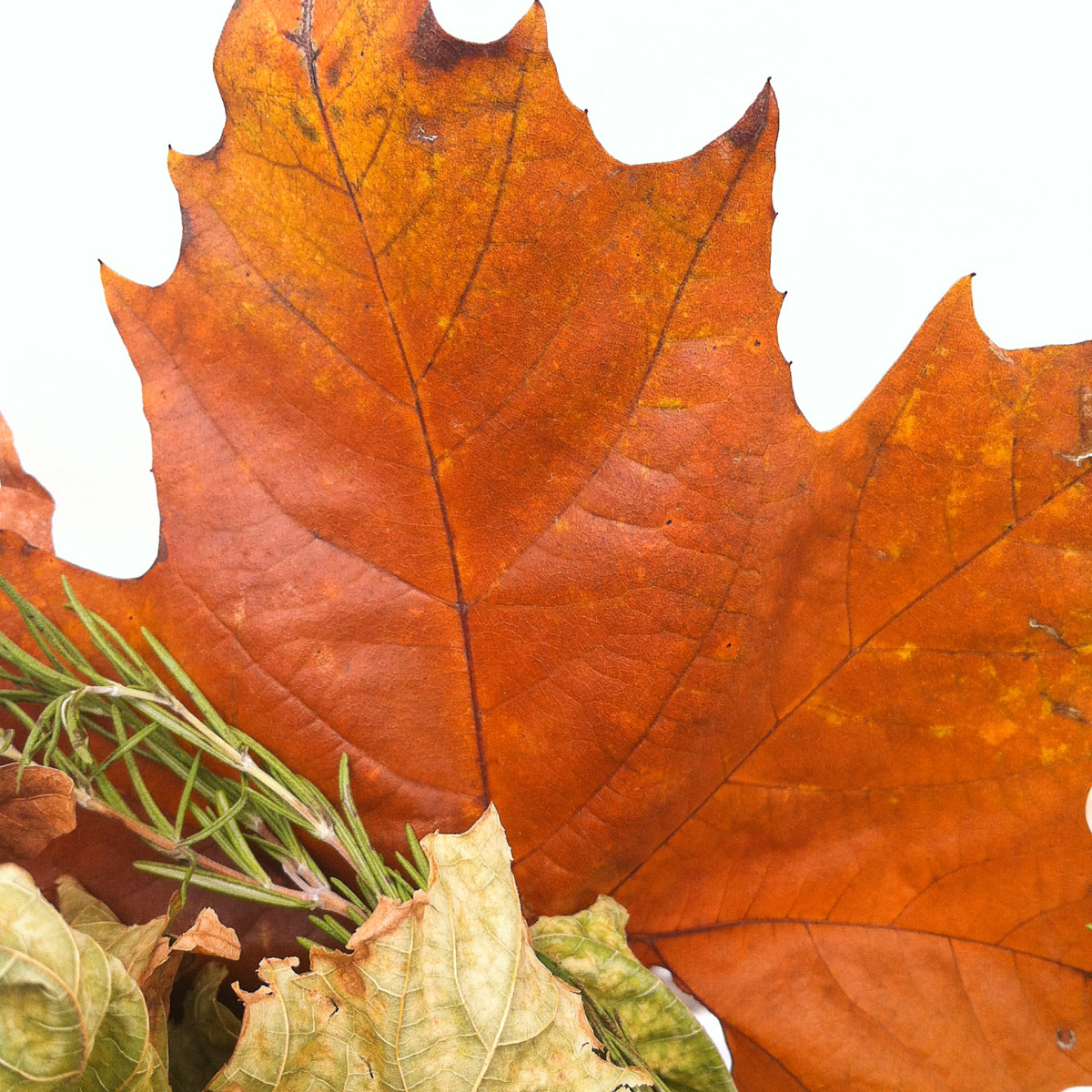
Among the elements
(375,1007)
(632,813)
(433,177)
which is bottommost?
(375,1007)

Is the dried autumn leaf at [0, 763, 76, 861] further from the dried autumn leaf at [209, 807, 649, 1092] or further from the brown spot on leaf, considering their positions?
the brown spot on leaf

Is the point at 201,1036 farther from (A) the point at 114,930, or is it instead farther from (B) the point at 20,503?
(B) the point at 20,503

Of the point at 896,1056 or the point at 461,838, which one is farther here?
the point at 896,1056

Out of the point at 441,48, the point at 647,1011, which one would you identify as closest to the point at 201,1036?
the point at 647,1011

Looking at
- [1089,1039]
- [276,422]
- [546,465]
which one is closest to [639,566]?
[546,465]

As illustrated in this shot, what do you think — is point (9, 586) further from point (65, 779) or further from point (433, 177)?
point (433, 177)

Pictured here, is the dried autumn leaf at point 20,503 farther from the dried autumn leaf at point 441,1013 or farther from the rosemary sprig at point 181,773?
the dried autumn leaf at point 441,1013
